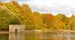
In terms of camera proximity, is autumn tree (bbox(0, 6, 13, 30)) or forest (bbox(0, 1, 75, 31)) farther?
forest (bbox(0, 1, 75, 31))

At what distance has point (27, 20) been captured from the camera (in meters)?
63.7

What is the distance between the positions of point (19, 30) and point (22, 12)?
14187mm

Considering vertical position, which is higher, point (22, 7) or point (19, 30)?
point (22, 7)

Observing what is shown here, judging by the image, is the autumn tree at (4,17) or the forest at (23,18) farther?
the forest at (23,18)

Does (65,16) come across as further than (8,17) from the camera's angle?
Yes

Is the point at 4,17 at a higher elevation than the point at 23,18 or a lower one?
higher

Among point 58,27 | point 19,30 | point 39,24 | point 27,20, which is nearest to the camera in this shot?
point 19,30

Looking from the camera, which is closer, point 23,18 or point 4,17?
point 4,17

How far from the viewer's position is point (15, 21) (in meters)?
53.2

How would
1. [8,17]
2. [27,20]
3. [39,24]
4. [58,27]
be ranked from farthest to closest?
[58,27] → [39,24] → [27,20] → [8,17]

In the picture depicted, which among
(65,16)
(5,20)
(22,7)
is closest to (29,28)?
(22,7)

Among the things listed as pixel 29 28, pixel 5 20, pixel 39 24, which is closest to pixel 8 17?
pixel 5 20

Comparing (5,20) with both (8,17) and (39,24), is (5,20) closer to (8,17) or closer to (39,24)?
(8,17)

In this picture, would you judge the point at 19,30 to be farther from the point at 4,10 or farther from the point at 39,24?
the point at 39,24
